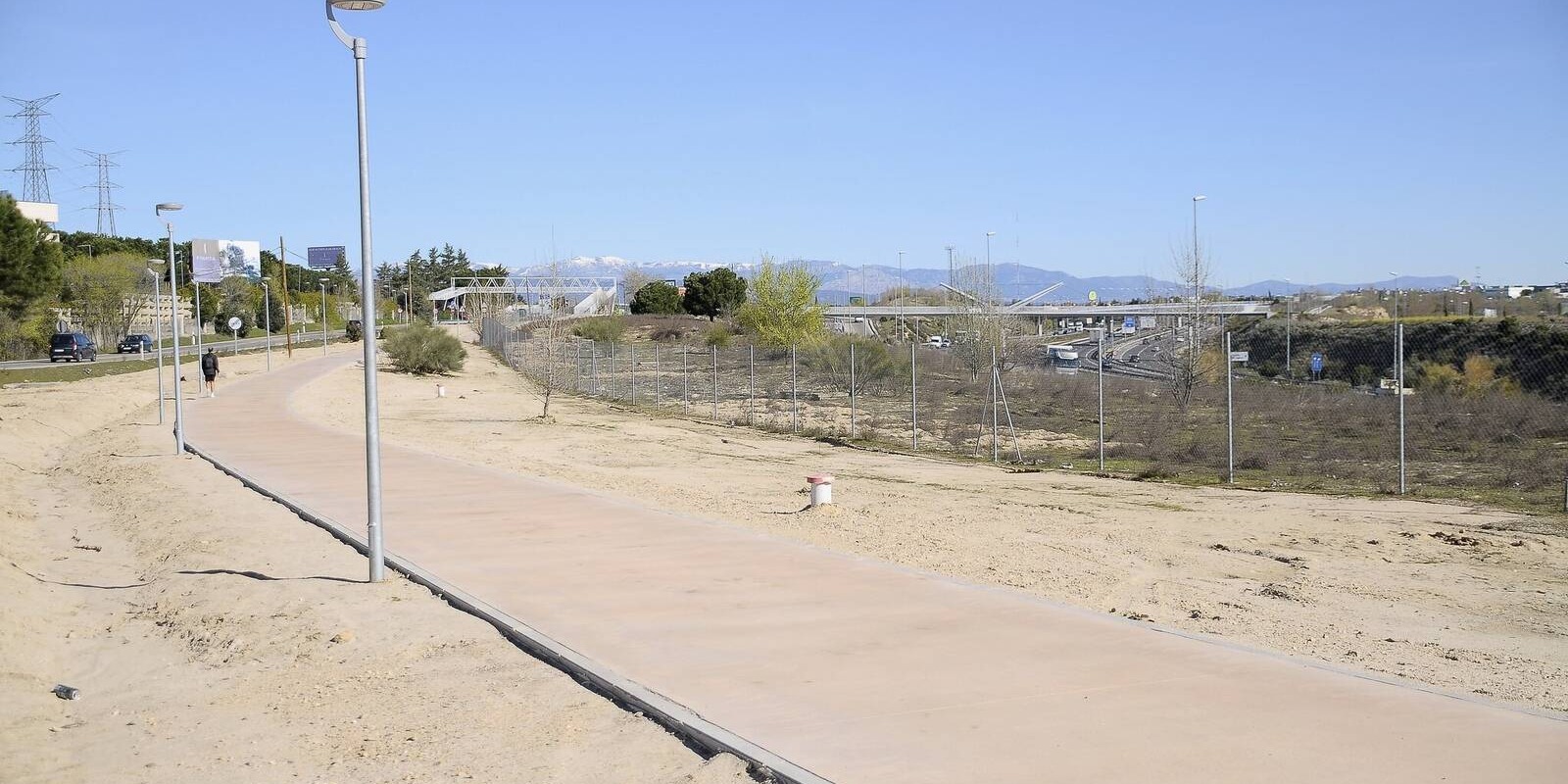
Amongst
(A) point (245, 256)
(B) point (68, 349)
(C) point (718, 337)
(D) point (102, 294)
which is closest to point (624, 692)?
(C) point (718, 337)

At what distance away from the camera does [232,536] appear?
45.6ft

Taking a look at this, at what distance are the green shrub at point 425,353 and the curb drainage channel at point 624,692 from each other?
150ft

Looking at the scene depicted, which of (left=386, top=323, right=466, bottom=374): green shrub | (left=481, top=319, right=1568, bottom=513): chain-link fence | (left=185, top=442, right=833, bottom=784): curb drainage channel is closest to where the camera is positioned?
(left=185, top=442, right=833, bottom=784): curb drainage channel

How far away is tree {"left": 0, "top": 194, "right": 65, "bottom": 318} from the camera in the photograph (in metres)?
61.6

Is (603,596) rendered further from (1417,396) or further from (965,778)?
(1417,396)

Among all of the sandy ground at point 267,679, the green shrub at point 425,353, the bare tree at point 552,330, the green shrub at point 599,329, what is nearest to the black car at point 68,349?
the green shrub at point 425,353

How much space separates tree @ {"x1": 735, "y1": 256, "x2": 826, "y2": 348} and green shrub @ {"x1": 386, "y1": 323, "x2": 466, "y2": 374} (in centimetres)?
1687

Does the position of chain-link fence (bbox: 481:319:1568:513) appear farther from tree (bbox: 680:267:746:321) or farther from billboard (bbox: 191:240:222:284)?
tree (bbox: 680:267:746:321)

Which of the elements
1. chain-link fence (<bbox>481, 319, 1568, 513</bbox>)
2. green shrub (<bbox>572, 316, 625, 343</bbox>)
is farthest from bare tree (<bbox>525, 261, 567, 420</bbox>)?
green shrub (<bbox>572, 316, 625, 343</bbox>)

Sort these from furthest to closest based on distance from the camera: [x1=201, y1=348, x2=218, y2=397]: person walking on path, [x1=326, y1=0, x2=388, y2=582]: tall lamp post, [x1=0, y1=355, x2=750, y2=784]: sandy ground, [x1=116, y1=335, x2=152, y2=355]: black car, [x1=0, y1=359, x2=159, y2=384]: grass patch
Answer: [x1=116, y1=335, x2=152, y2=355]: black car
[x1=0, y1=359, x2=159, y2=384]: grass patch
[x1=201, y1=348, x2=218, y2=397]: person walking on path
[x1=326, y1=0, x2=388, y2=582]: tall lamp post
[x1=0, y1=355, x2=750, y2=784]: sandy ground

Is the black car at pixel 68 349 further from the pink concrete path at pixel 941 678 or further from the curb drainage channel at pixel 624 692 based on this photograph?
the curb drainage channel at pixel 624 692

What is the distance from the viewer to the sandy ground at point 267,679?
6.79m

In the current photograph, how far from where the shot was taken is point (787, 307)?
67.4 metres

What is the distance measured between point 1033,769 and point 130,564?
11707 millimetres
